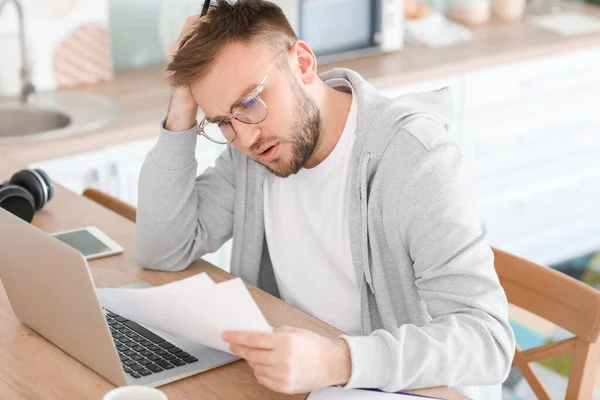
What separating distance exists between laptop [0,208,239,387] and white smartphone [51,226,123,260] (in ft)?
0.80

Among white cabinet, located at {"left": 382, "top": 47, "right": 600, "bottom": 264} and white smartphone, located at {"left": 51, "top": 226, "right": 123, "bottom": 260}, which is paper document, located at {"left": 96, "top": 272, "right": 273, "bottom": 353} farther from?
white cabinet, located at {"left": 382, "top": 47, "right": 600, "bottom": 264}

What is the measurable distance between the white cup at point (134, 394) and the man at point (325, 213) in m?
0.13

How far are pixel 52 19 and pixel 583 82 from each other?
1905 mm

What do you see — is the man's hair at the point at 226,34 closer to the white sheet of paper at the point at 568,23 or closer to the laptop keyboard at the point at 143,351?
the laptop keyboard at the point at 143,351

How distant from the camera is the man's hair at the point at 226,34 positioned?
1.56m

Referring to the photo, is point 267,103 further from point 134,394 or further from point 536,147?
point 536,147

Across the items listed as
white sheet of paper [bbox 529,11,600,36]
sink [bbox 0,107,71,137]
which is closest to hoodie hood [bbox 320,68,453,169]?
sink [bbox 0,107,71,137]

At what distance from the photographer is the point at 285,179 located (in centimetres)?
179

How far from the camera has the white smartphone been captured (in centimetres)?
180

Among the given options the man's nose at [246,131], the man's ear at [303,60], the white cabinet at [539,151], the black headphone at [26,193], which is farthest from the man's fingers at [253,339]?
the white cabinet at [539,151]

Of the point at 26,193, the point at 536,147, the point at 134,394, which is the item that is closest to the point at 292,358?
the point at 134,394

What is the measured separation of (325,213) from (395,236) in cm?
21

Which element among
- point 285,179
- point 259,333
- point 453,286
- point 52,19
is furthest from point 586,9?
point 259,333

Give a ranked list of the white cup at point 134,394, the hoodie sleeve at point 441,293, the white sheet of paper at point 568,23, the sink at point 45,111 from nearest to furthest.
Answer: the white cup at point 134,394 → the hoodie sleeve at point 441,293 → the sink at point 45,111 → the white sheet of paper at point 568,23
